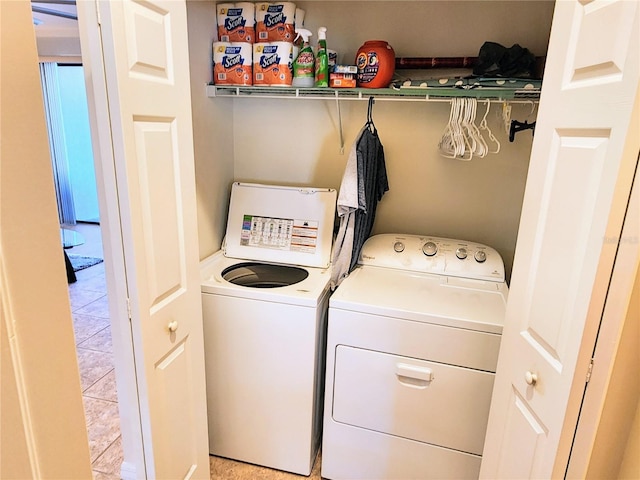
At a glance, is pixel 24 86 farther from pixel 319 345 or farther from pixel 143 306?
pixel 319 345

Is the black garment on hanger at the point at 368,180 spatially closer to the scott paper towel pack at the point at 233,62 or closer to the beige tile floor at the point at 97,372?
the scott paper towel pack at the point at 233,62

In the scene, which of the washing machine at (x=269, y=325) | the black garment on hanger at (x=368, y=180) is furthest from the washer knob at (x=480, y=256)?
the washing machine at (x=269, y=325)

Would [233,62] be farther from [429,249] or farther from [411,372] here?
[411,372]

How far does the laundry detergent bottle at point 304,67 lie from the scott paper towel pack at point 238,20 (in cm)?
23

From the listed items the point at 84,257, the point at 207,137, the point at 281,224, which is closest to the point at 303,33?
the point at 207,137

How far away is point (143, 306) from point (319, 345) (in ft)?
2.84

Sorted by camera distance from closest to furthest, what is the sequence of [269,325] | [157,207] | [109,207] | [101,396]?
[109,207], [157,207], [269,325], [101,396]

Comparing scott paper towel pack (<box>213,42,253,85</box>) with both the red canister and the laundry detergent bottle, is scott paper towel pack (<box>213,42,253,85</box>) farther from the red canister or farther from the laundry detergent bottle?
the red canister

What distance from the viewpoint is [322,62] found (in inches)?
76.8

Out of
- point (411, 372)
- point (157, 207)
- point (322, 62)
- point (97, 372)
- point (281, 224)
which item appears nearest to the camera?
point (157, 207)

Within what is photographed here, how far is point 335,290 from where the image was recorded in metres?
1.86

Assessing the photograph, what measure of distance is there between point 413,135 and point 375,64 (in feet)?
1.43

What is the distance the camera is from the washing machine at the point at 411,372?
165cm

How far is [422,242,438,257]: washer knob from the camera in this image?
208cm
